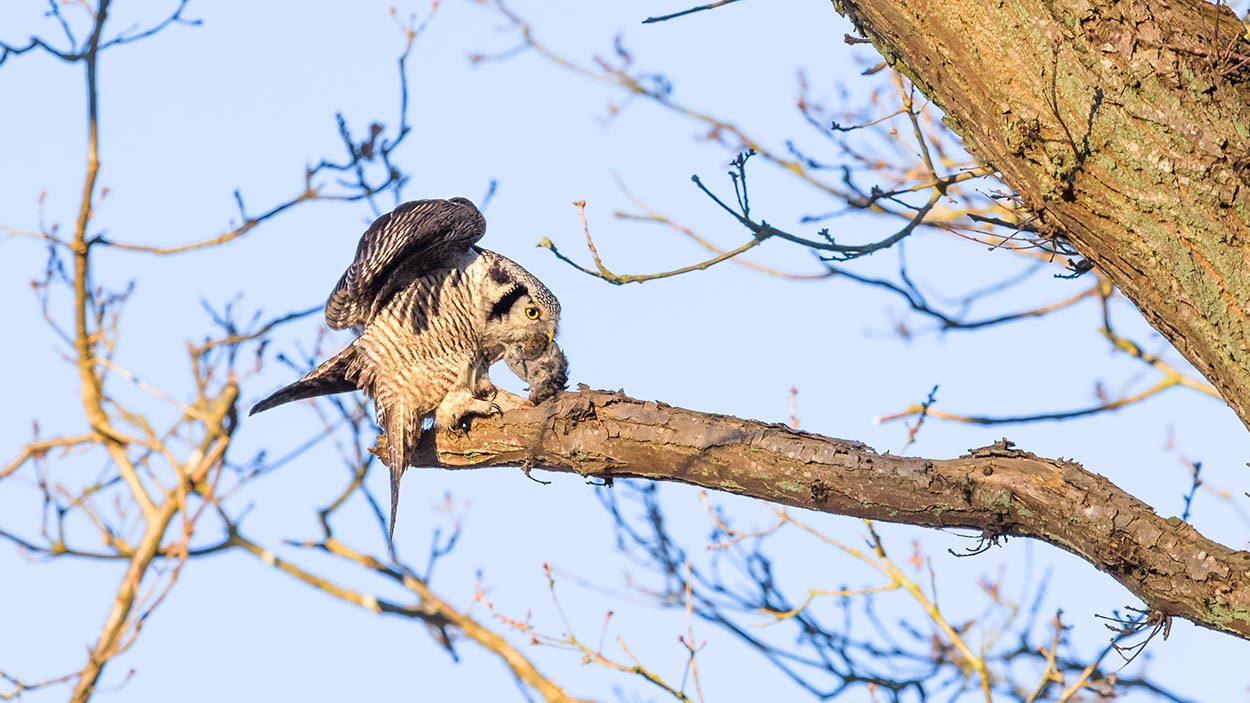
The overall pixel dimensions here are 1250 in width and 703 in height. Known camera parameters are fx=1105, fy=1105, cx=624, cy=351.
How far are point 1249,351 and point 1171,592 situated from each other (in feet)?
1.87

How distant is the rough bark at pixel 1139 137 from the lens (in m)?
2.43

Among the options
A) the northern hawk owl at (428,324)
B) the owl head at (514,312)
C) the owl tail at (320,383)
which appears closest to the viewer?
the northern hawk owl at (428,324)

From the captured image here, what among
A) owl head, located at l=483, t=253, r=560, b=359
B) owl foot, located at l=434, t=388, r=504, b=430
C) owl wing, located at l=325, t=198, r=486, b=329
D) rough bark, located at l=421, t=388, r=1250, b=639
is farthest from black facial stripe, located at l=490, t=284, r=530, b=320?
rough bark, located at l=421, t=388, r=1250, b=639

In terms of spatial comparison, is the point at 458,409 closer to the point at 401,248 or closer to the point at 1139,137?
the point at 401,248

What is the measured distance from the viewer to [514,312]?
4.52 meters

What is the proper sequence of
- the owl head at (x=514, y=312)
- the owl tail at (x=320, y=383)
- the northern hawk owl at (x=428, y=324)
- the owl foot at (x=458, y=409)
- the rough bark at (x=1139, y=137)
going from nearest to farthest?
the rough bark at (x=1139, y=137) < the owl foot at (x=458, y=409) < the northern hawk owl at (x=428, y=324) < the owl tail at (x=320, y=383) < the owl head at (x=514, y=312)

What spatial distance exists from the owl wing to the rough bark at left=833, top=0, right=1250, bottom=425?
227 cm

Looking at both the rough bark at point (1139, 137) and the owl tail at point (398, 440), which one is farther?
the owl tail at point (398, 440)

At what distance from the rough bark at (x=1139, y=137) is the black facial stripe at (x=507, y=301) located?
7.40 ft

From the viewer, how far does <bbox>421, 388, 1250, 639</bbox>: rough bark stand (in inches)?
98.9

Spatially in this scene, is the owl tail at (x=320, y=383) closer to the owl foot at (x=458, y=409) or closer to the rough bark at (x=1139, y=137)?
the owl foot at (x=458, y=409)

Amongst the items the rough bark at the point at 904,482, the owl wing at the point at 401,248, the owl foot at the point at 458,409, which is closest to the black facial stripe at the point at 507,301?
the owl wing at the point at 401,248

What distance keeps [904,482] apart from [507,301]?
212cm

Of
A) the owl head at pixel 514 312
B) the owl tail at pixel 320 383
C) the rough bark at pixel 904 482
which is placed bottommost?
the rough bark at pixel 904 482
